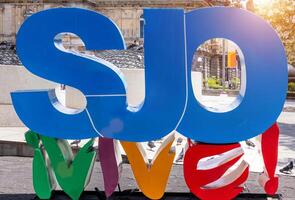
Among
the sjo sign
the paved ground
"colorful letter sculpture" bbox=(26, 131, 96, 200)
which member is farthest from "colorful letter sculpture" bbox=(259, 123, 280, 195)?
"colorful letter sculpture" bbox=(26, 131, 96, 200)

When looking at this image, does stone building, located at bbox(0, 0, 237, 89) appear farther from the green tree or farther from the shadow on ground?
the shadow on ground

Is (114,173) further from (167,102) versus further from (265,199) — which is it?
(265,199)

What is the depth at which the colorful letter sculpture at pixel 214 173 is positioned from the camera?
568 centimetres

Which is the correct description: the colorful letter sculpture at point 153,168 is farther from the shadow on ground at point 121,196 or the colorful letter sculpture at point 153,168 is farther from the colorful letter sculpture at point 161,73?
the shadow on ground at point 121,196

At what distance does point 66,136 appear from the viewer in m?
5.71

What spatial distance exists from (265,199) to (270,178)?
0.61 m

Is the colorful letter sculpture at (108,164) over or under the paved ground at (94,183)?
over

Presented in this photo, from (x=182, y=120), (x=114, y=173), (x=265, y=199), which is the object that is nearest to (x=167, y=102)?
(x=182, y=120)

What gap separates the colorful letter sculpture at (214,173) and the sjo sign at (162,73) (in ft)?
0.60

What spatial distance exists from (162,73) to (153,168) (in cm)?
117

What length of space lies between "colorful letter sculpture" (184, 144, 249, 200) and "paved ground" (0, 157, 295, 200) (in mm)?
1219

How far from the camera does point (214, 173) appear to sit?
18.9 ft

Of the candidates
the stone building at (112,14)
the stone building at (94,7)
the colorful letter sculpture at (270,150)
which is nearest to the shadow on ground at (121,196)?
the colorful letter sculpture at (270,150)

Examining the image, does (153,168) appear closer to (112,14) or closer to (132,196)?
(132,196)
